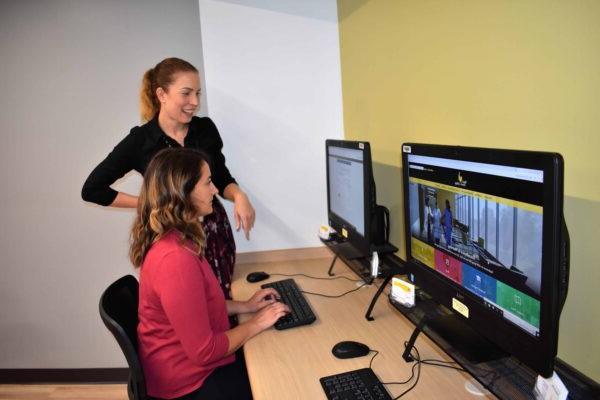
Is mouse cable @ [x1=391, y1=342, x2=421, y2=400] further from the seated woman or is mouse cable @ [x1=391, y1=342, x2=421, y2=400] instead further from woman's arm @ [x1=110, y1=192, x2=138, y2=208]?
woman's arm @ [x1=110, y1=192, x2=138, y2=208]

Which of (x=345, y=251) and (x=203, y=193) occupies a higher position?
(x=203, y=193)

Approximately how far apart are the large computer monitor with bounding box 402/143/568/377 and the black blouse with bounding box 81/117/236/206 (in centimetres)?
105

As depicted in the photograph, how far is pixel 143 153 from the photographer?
196cm

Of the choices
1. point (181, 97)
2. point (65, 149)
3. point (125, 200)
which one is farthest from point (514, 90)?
point (65, 149)

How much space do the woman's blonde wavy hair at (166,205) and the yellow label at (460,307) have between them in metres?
0.75

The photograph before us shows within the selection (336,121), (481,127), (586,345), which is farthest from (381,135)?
(586,345)

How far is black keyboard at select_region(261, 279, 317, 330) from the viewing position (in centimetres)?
145

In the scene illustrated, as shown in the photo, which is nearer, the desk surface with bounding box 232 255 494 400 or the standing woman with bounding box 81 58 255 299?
the desk surface with bounding box 232 255 494 400

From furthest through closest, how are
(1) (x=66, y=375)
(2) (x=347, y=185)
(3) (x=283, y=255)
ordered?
(1) (x=66, y=375) < (3) (x=283, y=255) < (2) (x=347, y=185)

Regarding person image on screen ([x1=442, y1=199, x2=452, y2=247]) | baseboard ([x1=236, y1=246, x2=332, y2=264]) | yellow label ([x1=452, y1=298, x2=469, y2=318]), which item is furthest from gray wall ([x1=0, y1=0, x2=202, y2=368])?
yellow label ([x1=452, y1=298, x2=469, y2=318])

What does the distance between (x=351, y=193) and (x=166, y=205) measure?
66cm

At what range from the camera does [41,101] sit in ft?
8.31

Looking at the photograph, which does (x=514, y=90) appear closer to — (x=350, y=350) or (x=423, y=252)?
(x=423, y=252)

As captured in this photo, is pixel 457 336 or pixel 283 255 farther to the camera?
pixel 283 255
